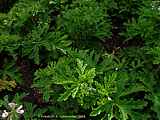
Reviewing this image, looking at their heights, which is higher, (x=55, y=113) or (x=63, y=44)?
(x=63, y=44)

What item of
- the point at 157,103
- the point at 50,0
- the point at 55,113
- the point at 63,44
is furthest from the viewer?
the point at 50,0

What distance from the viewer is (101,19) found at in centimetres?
349

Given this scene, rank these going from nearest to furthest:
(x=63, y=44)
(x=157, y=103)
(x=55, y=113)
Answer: (x=157, y=103)
(x=55, y=113)
(x=63, y=44)

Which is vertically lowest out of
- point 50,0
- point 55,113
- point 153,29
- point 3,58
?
point 55,113

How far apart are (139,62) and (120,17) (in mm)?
917

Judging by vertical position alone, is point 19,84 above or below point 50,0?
below

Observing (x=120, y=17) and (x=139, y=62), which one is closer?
(x=139, y=62)

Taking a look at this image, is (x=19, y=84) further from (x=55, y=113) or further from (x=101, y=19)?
(x=101, y=19)

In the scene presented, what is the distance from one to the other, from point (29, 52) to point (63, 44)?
34 centimetres

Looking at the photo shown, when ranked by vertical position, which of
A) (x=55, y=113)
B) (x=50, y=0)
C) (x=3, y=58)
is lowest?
(x=55, y=113)

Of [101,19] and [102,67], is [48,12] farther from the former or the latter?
[102,67]

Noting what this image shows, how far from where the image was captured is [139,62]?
126 inches

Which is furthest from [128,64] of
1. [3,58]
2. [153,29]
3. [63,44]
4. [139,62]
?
[3,58]

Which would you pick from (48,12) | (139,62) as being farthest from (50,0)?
(139,62)
